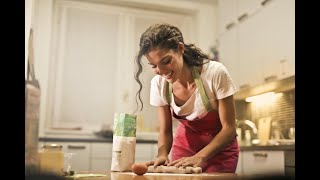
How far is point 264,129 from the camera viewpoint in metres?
1.24

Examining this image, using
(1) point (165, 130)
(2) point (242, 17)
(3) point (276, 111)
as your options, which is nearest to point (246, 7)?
(2) point (242, 17)

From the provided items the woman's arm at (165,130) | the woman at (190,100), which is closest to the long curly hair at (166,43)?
the woman at (190,100)

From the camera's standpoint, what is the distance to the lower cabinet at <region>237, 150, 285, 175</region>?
42.2 inches

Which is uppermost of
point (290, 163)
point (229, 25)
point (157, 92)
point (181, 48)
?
point (229, 25)

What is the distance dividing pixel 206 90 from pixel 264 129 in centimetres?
34

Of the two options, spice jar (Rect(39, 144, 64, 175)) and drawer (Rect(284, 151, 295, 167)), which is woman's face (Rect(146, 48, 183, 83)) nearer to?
spice jar (Rect(39, 144, 64, 175))

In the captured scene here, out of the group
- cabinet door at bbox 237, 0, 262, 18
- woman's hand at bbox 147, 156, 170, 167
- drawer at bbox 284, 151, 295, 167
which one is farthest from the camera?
cabinet door at bbox 237, 0, 262, 18

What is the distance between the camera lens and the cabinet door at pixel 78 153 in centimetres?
99

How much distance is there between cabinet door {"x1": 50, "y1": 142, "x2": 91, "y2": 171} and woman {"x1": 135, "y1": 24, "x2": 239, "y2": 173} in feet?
0.63

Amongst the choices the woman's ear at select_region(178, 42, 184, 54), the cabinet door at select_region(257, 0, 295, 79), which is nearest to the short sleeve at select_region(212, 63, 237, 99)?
the woman's ear at select_region(178, 42, 184, 54)

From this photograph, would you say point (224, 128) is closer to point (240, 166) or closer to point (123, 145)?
point (240, 166)

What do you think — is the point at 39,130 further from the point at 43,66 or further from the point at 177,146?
the point at 177,146

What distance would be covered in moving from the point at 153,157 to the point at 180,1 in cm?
48

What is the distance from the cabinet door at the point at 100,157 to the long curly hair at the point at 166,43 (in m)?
0.23
